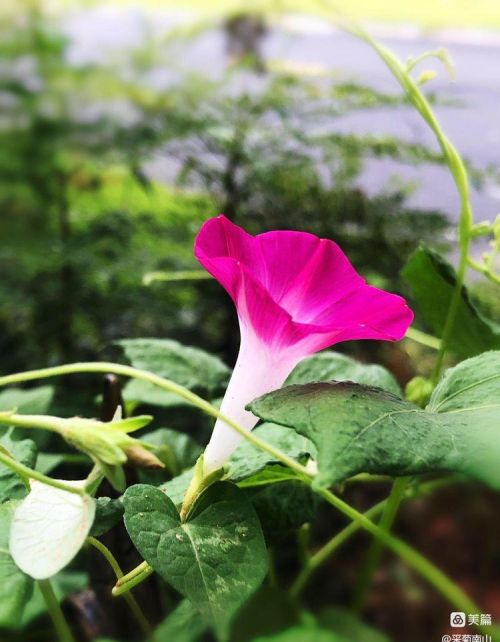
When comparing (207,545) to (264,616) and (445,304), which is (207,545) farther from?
(445,304)

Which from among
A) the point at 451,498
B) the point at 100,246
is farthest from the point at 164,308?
the point at 451,498

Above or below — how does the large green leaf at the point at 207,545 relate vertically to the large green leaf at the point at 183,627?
above

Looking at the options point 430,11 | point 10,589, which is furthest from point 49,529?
point 430,11

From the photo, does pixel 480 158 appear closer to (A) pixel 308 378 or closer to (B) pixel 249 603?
(A) pixel 308 378

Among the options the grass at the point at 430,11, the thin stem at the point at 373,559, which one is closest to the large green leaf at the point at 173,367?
the thin stem at the point at 373,559

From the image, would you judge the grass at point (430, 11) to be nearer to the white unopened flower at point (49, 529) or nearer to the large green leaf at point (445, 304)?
the large green leaf at point (445, 304)

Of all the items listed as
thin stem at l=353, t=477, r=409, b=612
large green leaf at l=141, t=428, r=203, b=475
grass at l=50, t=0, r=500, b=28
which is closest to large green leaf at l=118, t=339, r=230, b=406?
large green leaf at l=141, t=428, r=203, b=475

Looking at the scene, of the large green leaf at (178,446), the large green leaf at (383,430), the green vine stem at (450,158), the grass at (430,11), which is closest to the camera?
the large green leaf at (383,430)

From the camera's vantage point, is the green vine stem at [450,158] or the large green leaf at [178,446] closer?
the green vine stem at [450,158]
